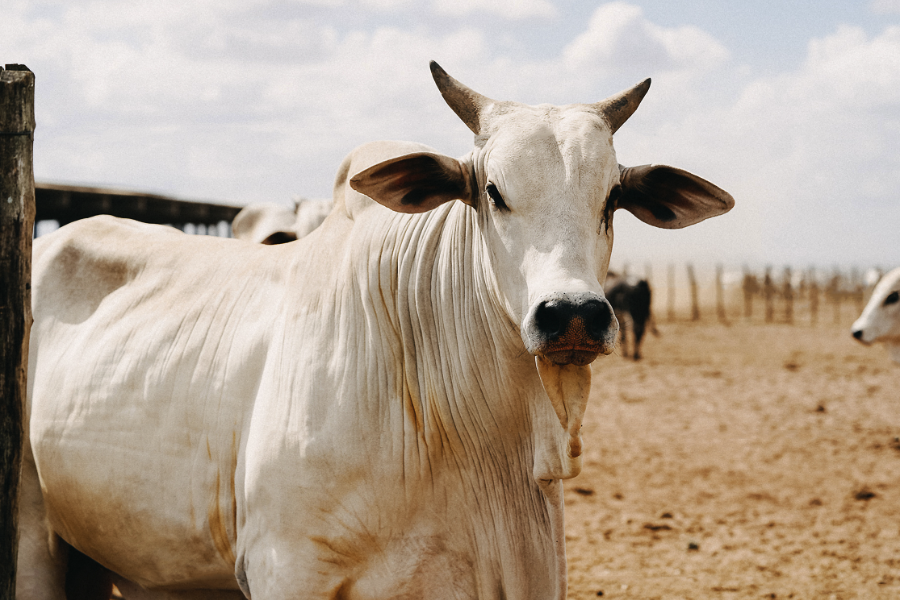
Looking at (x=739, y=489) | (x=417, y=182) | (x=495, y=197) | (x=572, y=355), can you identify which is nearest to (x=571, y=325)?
(x=572, y=355)

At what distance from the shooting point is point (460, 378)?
2496 millimetres

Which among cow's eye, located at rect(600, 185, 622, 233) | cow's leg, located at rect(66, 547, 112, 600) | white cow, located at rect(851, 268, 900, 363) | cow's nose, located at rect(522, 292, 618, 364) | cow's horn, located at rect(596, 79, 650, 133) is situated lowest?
cow's leg, located at rect(66, 547, 112, 600)

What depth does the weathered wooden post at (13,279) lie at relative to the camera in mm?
2309

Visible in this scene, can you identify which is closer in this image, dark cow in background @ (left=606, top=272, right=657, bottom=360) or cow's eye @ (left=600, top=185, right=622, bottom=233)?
cow's eye @ (left=600, top=185, right=622, bottom=233)

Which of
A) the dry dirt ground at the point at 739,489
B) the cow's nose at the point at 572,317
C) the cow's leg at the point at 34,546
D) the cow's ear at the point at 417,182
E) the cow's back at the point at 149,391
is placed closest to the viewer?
the cow's nose at the point at 572,317

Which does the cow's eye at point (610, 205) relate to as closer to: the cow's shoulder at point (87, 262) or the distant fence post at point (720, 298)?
the cow's shoulder at point (87, 262)

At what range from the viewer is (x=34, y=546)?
321 centimetres

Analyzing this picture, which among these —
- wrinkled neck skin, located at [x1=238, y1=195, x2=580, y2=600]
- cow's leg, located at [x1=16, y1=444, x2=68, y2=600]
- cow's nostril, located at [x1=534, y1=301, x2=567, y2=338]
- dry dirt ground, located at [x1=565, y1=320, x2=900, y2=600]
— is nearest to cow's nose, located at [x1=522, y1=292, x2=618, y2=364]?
cow's nostril, located at [x1=534, y1=301, x2=567, y2=338]

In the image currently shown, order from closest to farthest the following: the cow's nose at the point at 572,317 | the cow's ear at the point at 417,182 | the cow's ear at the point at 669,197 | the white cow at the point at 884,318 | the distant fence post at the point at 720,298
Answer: the cow's nose at the point at 572,317, the cow's ear at the point at 417,182, the cow's ear at the point at 669,197, the white cow at the point at 884,318, the distant fence post at the point at 720,298

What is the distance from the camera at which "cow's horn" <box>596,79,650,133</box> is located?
2.46m

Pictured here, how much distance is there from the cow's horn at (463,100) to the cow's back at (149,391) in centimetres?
89

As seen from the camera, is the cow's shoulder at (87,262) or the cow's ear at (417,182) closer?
the cow's ear at (417,182)

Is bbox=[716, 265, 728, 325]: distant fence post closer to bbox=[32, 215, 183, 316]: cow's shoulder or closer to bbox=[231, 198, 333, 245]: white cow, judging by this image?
bbox=[231, 198, 333, 245]: white cow

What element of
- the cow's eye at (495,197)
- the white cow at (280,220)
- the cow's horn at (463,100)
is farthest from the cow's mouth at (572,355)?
the white cow at (280,220)
